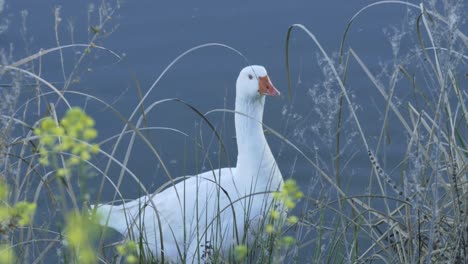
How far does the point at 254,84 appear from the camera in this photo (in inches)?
190

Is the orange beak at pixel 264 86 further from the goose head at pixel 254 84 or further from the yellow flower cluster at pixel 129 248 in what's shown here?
the yellow flower cluster at pixel 129 248

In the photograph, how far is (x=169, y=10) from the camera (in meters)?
7.12

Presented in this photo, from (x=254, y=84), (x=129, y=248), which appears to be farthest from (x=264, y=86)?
(x=129, y=248)

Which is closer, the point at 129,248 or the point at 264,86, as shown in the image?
the point at 129,248

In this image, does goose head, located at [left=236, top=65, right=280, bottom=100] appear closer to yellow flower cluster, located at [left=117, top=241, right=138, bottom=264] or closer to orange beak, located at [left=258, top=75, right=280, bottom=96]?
orange beak, located at [left=258, top=75, right=280, bottom=96]

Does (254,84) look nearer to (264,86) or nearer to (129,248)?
(264,86)

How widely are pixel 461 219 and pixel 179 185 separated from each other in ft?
7.37

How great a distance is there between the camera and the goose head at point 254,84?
480 cm

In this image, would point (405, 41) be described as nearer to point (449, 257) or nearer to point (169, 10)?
point (169, 10)

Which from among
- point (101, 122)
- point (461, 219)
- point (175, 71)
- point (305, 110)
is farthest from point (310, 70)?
point (461, 219)

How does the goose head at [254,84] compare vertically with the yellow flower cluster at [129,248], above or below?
below

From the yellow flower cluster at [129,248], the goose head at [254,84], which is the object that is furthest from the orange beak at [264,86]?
the yellow flower cluster at [129,248]

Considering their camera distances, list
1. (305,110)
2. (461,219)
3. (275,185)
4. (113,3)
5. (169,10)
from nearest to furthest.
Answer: (461,219)
(275,185)
(305,110)
(113,3)
(169,10)

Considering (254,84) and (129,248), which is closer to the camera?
(129,248)
